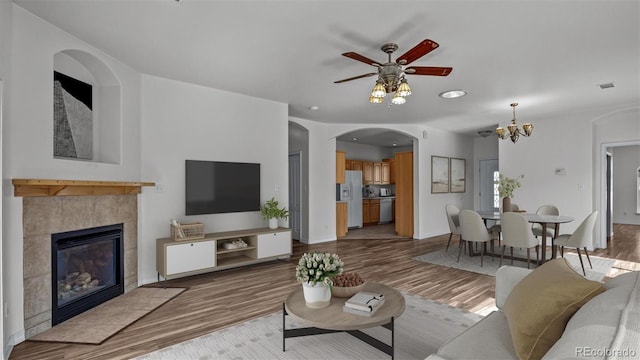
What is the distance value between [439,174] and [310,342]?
6346 millimetres

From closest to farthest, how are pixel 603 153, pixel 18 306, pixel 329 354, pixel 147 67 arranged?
pixel 329 354 < pixel 18 306 < pixel 147 67 < pixel 603 153

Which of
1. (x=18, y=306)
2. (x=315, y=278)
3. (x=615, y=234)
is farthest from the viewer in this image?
(x=615, y=234)

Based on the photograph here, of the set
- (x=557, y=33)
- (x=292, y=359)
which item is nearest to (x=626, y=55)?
(x=557, y=33)

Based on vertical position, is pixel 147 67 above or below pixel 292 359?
above

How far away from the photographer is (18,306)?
8.41ft

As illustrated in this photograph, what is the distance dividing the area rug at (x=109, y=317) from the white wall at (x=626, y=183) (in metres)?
11.8

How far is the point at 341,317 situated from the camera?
83.9 inches

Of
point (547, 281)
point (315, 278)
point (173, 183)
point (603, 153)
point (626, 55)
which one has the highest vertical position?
point (626, 55)

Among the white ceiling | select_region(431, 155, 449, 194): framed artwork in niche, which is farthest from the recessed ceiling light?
select_region(431, 155, 449, 194): framed artwork in niche

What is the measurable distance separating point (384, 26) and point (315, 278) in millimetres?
2119

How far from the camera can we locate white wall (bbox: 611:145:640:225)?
916 centimetres

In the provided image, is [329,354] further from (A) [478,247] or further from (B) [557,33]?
(A) [478,247]

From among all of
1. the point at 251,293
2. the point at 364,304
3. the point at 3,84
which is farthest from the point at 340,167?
the point at 3,84

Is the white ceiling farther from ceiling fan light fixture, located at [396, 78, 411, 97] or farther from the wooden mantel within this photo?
the wooden mantel
